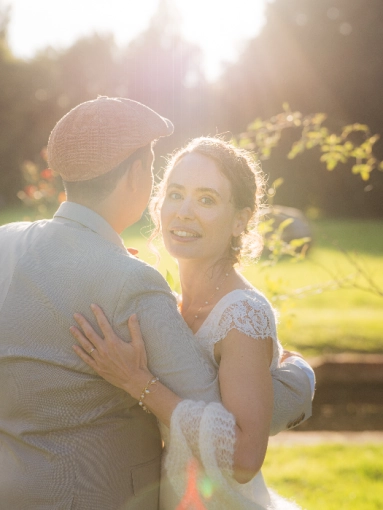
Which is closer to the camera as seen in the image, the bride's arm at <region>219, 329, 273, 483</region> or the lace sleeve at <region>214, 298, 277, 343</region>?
the bride's arm at <region>219, 329, 273, 483</region>

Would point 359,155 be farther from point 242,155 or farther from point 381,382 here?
point 381,382

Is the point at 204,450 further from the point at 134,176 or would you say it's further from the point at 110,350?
the point at 134,176

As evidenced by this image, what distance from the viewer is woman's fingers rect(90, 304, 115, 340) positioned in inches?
81.4

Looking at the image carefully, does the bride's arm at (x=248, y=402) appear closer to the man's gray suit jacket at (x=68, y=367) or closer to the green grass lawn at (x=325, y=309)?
the man's gray suit jacket at (x=68, y=367)

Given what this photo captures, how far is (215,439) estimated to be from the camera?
2.11m

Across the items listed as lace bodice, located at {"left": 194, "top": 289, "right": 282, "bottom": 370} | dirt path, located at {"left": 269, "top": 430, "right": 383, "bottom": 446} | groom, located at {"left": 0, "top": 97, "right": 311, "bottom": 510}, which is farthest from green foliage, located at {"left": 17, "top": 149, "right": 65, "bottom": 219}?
groom, located at {"left": 0, "top": 97, "right": 311, "bottom": 510}

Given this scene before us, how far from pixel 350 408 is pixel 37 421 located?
600 cm

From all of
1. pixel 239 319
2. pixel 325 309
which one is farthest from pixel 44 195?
pixel 325 309

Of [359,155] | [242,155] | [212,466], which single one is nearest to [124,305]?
[212,466]

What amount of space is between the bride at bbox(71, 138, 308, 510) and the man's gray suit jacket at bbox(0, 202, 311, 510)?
0.19 feet

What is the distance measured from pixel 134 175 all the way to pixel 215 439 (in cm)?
97

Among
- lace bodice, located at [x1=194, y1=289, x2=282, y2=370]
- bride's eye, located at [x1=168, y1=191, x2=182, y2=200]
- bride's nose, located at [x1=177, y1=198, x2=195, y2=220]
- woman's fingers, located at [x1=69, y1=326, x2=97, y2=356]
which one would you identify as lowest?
lace bodice, located at [x1=194, y1=289, x2=282, y2=370]

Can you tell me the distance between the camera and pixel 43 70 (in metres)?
37.5

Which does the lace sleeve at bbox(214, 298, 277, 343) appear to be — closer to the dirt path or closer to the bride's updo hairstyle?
the bride's updo hairstyle
